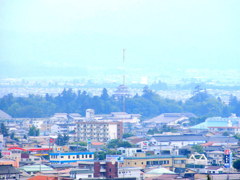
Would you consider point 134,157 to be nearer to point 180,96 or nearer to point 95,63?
point 180,96

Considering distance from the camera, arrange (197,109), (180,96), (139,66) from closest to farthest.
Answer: (197,109) < (180,96) < (139,66)

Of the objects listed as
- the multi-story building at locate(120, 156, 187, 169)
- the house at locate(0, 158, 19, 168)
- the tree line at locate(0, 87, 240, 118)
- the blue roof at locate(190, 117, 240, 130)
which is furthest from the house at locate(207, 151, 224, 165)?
Answer: the tree line at locate(0, 87, 240, 118)

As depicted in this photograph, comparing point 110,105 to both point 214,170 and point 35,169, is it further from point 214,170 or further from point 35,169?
point 214,170

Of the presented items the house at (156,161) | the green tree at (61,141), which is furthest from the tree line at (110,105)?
the house at (156,161)

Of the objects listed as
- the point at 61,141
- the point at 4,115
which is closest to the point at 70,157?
the point at 61,141

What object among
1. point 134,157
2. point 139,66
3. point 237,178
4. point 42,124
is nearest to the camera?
point 237,178

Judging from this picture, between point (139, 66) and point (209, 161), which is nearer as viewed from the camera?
point (209, 161)

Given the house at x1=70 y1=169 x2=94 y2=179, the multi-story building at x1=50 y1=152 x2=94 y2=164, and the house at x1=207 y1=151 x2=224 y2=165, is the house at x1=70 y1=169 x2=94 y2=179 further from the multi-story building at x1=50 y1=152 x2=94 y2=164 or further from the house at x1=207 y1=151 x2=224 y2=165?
the house at x1=207 y1=151 x2=224 y2=165

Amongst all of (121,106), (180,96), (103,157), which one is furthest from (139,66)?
(103,157)

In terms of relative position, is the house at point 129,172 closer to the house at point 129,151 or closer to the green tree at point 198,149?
the house at point 129,151
